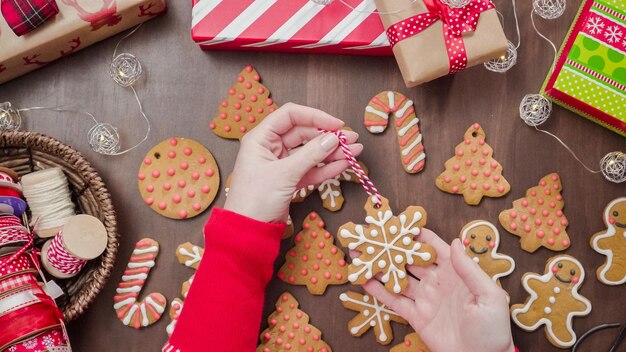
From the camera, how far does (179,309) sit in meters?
1.24

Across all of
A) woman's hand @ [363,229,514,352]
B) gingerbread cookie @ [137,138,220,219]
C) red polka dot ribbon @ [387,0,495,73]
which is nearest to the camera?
woman's hand @ [363,229,514,352]

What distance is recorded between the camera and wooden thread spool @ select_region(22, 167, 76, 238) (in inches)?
46.1

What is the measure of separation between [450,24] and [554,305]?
0.66 meters

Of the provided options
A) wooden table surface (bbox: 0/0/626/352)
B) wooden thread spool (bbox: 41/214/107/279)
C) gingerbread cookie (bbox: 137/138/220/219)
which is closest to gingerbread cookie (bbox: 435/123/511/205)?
wooden table surface (bbox: 0/0/626/352)

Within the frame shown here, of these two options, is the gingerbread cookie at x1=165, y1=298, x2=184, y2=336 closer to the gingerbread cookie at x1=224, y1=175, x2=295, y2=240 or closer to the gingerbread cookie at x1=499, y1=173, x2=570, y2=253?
the gingerbread cookie at x1=224, y1=175, x2=295, y2=240

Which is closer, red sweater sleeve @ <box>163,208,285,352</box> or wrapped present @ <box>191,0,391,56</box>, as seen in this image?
red sweater sleeve @ <box>163,208,285,352</box>

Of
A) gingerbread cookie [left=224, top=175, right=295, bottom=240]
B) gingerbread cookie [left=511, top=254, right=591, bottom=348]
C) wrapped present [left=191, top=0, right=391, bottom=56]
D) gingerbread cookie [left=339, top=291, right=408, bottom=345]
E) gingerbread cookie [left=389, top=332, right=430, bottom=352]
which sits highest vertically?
wrapped present [left=191, top=0, right=391, bottom=56]

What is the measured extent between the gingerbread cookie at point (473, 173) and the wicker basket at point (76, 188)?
0.72 meters

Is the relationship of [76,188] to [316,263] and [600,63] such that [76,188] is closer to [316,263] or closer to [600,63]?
[316,263]

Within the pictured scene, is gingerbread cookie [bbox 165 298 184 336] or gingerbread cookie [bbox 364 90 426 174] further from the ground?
gingerbread cookie [bbox 364 90 426 174]

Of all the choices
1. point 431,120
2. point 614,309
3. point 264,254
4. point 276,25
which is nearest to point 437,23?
point 431,120

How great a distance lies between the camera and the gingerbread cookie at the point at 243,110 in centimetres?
128

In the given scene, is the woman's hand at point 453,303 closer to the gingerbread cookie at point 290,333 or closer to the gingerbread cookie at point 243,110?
the gingerbread cookie at point 290,333

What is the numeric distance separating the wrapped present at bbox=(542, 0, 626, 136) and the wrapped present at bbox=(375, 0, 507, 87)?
18cm
